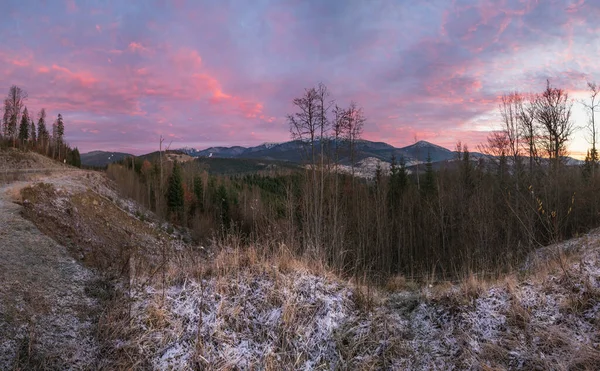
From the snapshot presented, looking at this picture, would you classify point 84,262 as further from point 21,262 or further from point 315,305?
point 315,305

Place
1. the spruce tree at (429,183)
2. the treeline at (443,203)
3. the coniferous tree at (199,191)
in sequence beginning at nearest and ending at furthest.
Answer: the treeline at (443,203)
the spruce tree at (429,183)
the coniferous tree at (199,191)

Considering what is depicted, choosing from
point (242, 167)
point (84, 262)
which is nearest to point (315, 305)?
point (84, 262)

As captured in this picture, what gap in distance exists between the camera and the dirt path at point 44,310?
364cm

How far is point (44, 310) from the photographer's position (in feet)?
15.1

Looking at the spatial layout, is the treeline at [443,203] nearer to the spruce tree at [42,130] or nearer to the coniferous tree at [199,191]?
the coniferous tree at [199,191]

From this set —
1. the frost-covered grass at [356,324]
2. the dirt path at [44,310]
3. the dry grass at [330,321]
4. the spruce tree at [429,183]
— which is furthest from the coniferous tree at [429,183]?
the dirt path at [44,310]

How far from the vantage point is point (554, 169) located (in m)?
20.9

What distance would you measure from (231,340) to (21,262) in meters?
5.43

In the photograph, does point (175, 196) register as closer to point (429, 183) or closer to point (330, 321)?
point (429, 183)

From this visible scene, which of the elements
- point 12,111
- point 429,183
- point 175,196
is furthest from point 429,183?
point 12,111

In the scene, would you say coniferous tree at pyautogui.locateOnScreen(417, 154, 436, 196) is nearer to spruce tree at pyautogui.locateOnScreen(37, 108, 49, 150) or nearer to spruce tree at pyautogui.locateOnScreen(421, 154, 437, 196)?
spruce tree at pyautogui.locateOnScreen(421, 154, 437, 196)

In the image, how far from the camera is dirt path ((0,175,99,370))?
364 centimetres

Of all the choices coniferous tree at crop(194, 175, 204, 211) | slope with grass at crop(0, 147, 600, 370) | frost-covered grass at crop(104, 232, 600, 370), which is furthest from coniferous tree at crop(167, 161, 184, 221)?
frost-covered grass at crop(104, 232, 600, 370)

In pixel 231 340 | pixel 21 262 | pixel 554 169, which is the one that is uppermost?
pixel 554 169
